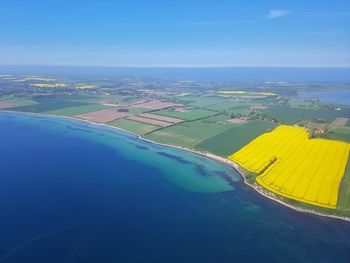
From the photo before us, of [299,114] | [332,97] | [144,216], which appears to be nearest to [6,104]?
[299,114]

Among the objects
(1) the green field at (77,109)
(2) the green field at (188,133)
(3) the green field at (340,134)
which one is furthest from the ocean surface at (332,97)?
(1) the green field at (77,109)

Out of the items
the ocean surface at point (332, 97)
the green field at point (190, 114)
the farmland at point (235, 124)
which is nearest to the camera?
the farmland at point (235, 124)

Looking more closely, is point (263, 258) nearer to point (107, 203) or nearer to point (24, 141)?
point (107, 203)

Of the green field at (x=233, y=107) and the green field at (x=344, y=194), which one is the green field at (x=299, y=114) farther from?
the green field at (x=344, y=194)

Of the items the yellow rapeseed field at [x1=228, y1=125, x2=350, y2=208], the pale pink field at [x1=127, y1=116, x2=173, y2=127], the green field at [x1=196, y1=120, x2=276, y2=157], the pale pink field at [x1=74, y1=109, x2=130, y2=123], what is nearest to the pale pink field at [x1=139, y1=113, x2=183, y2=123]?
the pale pink field at [x1=127, y1=116, x2=173, y2=127]

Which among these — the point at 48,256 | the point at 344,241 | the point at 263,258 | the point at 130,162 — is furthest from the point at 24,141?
the point at 344,241

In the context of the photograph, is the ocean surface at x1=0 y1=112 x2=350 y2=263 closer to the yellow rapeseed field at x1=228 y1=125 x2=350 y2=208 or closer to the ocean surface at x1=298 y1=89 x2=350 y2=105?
the yellow rapeseed field at x1=228 y1=125 x2=350 y2=208
